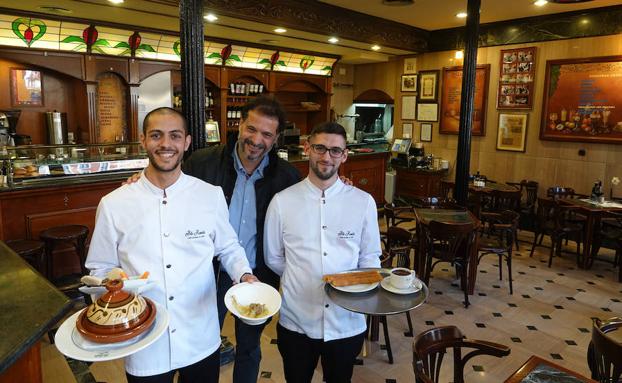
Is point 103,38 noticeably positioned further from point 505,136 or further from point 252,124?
point 505,136

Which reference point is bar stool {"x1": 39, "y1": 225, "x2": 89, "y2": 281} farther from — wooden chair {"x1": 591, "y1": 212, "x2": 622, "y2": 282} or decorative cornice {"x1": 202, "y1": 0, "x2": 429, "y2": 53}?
wooden chair {"x1": 591, "y1": 212, "x2": 622, "y2": 282}

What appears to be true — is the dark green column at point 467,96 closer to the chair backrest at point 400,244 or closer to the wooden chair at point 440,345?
the chair backrest at point 400,244

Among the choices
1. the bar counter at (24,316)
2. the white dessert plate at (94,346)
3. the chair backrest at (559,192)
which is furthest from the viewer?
the chair backrest at (559,192)

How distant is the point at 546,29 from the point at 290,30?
391cm

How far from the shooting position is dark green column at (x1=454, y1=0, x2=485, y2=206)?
15.9ft

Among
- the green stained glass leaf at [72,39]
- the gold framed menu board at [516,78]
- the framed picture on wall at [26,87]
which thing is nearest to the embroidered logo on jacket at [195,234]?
the green stained glass leaf at [72,39]

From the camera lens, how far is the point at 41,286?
184 centimetres

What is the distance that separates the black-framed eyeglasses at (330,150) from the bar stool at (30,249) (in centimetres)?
318

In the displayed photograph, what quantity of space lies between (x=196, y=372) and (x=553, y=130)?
674 centimetres

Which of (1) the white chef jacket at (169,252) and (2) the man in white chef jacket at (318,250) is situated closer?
(1) the white chef jacket at (169,252)

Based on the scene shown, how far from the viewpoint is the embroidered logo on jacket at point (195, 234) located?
1.67m

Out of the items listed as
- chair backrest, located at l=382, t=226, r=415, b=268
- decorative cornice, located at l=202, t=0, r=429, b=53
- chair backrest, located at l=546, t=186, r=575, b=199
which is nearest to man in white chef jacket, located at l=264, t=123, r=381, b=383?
chair backrest, located at l=382, t=226, r=415, b=268

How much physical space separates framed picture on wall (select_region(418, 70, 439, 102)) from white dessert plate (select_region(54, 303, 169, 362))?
765 centimetres

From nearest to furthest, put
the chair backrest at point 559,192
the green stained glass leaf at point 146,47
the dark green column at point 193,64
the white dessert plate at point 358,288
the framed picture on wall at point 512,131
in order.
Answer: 1. the white dessert plate at point 358,288
2. the dark green column at point 193,64
3. the chair backrest at point 559,192
4. the green stained glass leaf at point 146,47
5. the framed picture on wall at point 512,131
